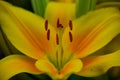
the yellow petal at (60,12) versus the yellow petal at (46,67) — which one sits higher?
the yellow petal at (60,12)

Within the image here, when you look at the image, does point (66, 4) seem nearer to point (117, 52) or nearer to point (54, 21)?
point (54, 21)

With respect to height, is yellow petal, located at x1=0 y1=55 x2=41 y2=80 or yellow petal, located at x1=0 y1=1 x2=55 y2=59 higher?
yellow petal, located at x1=0 y1=1 x2=55 y2=59

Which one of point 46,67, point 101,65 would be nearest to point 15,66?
point 46,67

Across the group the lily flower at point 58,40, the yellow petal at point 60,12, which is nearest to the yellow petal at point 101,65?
the lily flower at point 58,40

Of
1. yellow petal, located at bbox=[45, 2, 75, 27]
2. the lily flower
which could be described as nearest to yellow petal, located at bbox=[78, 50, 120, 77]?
the lily flower

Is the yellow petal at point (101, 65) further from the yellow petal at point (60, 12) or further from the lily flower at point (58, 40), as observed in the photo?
the yellow petal at point (60, 12)

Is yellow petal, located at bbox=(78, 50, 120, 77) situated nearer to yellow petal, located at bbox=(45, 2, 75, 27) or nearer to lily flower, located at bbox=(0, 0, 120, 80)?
lily flower, located at bbox=(0, 0, 120, 80)
